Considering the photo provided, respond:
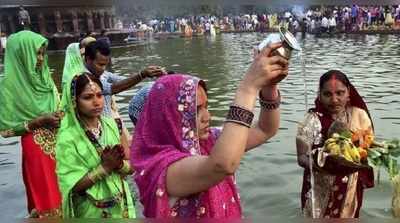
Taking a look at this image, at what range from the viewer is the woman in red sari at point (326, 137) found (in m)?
3.57

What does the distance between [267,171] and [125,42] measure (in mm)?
21484

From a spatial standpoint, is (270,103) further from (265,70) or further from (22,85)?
(22,85)

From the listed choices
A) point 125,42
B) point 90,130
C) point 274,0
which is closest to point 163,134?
point 274,0

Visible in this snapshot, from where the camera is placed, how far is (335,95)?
3629 mm

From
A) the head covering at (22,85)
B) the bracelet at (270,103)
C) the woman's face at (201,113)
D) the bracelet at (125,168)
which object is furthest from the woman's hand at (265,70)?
the head covering at (22,85)

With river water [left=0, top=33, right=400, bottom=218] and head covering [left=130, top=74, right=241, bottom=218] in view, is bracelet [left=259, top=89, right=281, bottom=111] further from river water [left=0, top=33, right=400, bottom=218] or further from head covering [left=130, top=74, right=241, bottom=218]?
river water [left=0, top=33, right=400, bottom=218]

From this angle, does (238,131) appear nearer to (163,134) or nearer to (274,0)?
(163,134)

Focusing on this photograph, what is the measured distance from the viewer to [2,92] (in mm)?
4387

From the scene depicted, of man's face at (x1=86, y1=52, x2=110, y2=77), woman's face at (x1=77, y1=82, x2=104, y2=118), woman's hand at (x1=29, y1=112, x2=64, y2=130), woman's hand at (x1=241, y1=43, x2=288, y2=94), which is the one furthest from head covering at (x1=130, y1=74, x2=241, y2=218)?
man's face at (x1=86, y1=52, x2=110, y2=77)

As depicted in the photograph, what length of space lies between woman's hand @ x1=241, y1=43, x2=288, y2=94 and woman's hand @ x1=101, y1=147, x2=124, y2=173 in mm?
1504

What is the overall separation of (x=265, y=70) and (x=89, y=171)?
1.69 meters

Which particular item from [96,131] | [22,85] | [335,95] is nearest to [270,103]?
[96,131]

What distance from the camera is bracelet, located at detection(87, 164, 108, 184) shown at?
10.1ft

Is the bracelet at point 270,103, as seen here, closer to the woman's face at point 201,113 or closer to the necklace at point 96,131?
the woman's face at point 201,113
